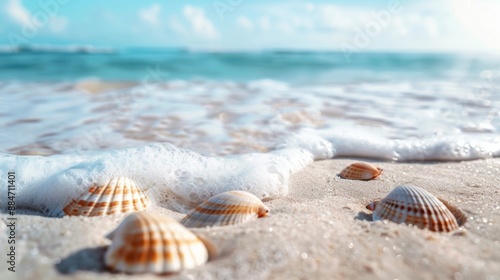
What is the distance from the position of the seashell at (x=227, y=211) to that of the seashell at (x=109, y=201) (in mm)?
430

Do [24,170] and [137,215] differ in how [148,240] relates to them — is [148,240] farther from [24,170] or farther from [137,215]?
[24,170]

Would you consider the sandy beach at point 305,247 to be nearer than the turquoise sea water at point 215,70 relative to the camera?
Yes

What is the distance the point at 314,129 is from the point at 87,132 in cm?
254

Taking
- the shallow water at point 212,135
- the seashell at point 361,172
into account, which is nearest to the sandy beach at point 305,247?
the shallow water at point 212,135

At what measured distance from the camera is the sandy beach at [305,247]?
1.71 metres

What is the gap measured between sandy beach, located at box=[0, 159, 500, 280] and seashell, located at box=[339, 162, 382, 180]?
73 cm

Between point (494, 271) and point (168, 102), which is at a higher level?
point (168, 102)

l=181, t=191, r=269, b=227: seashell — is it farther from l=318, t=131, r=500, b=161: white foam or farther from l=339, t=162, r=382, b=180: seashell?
l=318, t=131, r=500, b=161: white foam

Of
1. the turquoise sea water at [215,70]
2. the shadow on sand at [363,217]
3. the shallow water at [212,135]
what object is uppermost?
the turquoise sea water at [215,70]

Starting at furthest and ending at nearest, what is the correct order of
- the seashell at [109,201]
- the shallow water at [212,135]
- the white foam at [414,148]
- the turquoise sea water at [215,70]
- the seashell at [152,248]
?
the turquoise sea water at [215,70] < the white foam at [414,148] < the shallow water at [212,135] < the seashell at [109,201] < the seashell at [152,248]

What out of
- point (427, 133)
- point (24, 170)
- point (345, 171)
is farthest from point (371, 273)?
point (427, 133)

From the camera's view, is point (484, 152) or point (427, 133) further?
point (427, 133)

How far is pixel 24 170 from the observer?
309 cm

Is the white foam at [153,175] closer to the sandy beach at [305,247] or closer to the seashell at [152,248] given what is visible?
the sandy beach at [305,247]
